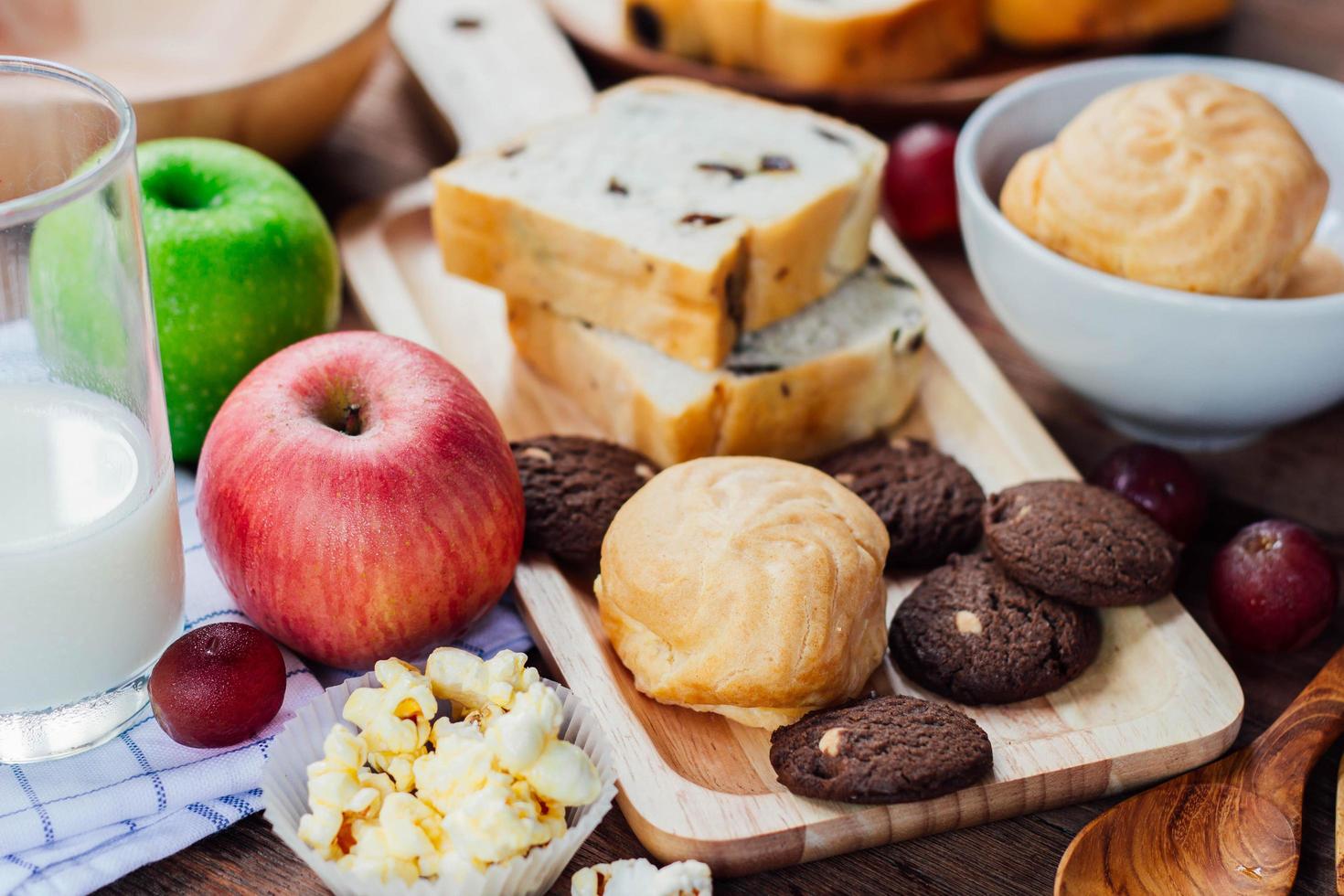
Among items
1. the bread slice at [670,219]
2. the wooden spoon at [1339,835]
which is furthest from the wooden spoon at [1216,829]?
the bread slice at [670,219]

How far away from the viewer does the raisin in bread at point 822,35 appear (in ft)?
6.26

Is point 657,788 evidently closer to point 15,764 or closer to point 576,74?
point 15,764

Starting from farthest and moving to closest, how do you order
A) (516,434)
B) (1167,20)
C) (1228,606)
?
(1167,20), (516,434), (1228,606)

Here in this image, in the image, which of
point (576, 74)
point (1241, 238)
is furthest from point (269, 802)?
point (576, 74)

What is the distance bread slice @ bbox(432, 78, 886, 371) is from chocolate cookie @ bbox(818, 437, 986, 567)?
0.67 feet

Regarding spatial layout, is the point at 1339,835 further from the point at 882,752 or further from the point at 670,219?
the point at 670,219

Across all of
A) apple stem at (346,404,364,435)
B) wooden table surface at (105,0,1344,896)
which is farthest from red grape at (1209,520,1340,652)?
apple stem at (346,404,364,435)

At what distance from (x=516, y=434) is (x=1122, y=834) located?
77 cm

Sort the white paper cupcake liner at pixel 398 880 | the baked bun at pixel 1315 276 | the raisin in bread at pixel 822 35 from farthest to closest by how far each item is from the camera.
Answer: the raisin in bread at pixel 822 35, the baked bun at pixel 1315 276, the white paper cupcake liner at pixel 398 880

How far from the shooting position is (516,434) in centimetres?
153

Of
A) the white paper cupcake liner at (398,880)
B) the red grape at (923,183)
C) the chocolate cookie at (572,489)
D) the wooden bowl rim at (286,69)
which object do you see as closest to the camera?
the white paper cupcake liner at (398,880)

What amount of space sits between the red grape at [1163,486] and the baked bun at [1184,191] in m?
0.19

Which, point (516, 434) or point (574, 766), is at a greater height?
point (574, 766)

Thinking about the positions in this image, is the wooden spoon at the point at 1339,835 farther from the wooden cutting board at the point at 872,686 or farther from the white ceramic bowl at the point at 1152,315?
the white ceramic bowl at the point at 1152,315
